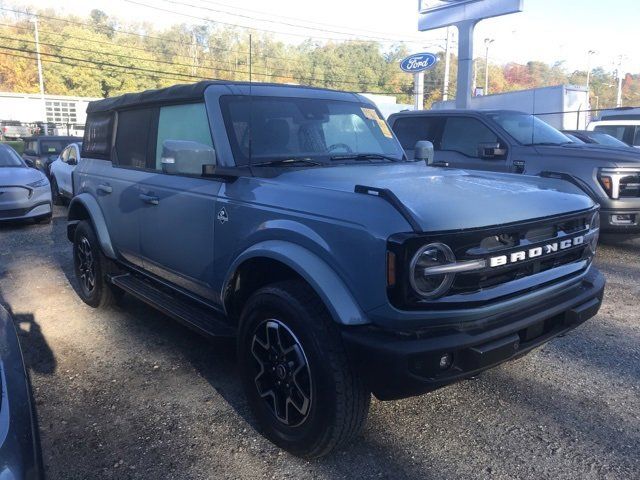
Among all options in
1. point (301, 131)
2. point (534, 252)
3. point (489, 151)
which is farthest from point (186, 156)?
point (489, 151)

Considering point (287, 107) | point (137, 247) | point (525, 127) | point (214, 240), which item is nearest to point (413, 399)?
point (214, 240)

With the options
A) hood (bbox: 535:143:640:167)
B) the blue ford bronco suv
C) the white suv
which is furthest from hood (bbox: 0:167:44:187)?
the white suv

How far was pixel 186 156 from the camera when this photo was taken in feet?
10.5

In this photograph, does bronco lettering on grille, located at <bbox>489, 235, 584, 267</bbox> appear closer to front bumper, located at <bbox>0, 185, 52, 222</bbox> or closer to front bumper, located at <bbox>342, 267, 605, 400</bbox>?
front bumper, located at <bbox>342, 267, 605, 400</bbox>

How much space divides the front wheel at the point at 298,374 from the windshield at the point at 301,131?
1075 millimetres

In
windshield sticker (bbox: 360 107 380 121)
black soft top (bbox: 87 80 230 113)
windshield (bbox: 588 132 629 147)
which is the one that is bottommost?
windshield (bbox: 588 132 629 147)

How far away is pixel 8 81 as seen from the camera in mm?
61969

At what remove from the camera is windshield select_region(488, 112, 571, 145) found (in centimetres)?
752

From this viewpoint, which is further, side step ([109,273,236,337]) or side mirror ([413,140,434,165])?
side mirror ([413,140,434,165])

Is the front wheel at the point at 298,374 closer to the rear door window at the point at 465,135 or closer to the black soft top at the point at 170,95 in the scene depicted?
the black soft top at the point at 170,95

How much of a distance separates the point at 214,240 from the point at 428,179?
53.2 inches

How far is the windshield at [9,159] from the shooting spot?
10.5 metres

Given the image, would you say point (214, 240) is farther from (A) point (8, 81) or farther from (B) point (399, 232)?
(A) point (8, 81)

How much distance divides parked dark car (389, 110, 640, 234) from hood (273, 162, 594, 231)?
3.16 metres
